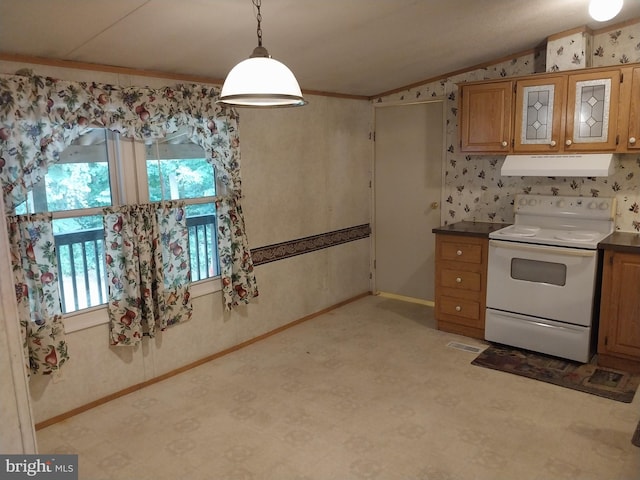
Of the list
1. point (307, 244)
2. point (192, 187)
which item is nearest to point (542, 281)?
point (307, 244)

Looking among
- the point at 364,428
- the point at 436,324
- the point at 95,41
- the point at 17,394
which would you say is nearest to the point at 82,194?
the point at 95,41

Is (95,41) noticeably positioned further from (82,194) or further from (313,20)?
(313,20)

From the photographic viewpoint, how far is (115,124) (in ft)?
9.80

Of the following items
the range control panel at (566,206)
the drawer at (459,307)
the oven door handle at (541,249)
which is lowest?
the drawer at (459,307)

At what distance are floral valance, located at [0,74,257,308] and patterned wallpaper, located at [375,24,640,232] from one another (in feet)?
6.83

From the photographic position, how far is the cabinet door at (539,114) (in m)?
3.62

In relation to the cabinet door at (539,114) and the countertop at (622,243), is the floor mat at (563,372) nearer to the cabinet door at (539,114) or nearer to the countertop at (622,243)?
the countertop at (622,243)

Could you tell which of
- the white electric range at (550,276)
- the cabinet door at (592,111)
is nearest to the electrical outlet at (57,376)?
the white electric range at (550,276)

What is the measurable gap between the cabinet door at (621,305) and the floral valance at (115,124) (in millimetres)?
2588

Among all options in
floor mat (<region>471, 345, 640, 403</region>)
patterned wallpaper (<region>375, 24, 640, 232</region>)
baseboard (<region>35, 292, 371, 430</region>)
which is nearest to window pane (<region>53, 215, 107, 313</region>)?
baseboard (<region>35, 292, 371, 430</region>)

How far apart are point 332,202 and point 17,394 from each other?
149 inches

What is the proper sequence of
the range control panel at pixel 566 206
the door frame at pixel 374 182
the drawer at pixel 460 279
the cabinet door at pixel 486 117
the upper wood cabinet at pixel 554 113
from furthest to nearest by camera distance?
the door frame at pixel 374 182 < the drawer at pixel 460 279 < the cabinet door at pixel 486 117 < the range control panel at pixel 566 206 < the upper wood cabinet at pixel 554 113

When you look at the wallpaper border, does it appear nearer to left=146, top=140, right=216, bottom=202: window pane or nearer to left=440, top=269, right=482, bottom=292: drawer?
left=146, top=140, right=216, bottom=202: window pane

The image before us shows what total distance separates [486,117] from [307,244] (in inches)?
75.1
